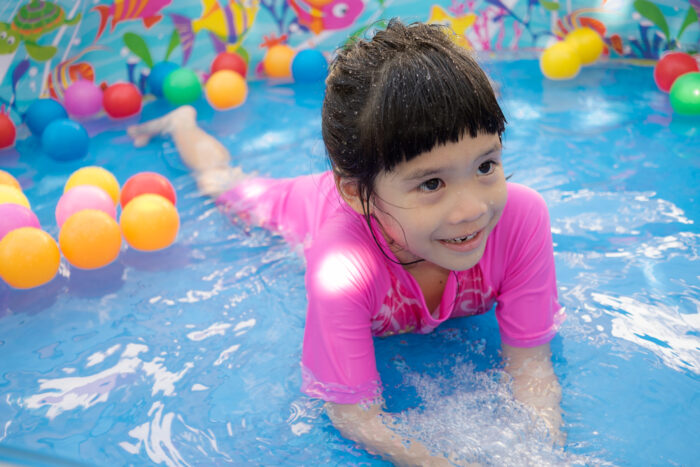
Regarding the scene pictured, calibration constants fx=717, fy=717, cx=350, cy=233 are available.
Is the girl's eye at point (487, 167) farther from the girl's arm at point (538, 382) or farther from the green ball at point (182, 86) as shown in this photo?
the green ball at point (182, 86)

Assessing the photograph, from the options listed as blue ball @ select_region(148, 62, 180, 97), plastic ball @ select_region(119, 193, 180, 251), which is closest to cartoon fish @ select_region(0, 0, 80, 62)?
blue ball @ select_region(148, 62, 180, 97)

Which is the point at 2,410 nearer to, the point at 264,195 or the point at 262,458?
the point at 262,458

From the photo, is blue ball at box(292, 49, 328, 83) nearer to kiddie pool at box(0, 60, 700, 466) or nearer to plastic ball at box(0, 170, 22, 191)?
kiddie pool at box(0, 60, 700, 466)

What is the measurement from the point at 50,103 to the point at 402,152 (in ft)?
7.52

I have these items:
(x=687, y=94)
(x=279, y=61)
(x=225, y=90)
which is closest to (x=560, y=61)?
(x=687, y=94)

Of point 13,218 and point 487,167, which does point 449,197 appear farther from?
point 13,218

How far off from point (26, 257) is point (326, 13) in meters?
2.17

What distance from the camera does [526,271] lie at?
1.55 metres

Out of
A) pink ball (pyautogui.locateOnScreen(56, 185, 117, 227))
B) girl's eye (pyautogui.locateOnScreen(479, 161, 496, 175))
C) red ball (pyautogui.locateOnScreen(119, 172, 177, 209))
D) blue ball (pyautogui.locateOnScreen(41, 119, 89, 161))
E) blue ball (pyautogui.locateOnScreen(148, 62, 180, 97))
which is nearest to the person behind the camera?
girl's eye (pyautogui.locateOnScreen(479, 161, 496, 175))

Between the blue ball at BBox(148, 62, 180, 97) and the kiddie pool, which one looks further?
the blue ball at BBox(148, 62, 180, 97)

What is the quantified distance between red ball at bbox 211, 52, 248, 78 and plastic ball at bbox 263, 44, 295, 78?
0.14m

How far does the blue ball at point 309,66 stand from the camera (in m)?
3.45

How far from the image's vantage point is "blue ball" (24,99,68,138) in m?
3.05

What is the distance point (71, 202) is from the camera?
2260 mm
